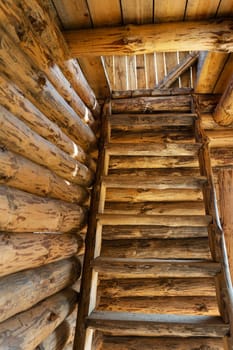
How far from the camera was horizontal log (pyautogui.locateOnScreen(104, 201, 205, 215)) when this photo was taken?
8.96ft

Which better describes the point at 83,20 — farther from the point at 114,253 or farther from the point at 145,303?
the point at 145,303

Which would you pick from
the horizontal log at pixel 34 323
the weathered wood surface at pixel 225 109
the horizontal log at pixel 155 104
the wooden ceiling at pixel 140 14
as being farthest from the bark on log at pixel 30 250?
the weathered wood surface at pixel 225 109

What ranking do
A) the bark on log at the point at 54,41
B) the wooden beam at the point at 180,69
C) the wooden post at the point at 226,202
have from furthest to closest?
the wooden beam at the point at 180,69 < the wooden post at the point at 226,202 < the bark on log at the point at 54,41

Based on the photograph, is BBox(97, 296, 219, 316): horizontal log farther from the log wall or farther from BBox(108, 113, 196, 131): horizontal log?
BBox(108, 113, 196, 131): horizontal log

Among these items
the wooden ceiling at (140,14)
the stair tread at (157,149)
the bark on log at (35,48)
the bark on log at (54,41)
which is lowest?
the stair tread at (157,149)

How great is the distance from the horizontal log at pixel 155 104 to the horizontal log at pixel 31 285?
1751 millimetres

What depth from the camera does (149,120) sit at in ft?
9.13

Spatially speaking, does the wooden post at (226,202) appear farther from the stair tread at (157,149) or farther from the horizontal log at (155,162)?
the stair tread at (157,149)

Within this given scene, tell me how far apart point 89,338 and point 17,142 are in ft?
4.17

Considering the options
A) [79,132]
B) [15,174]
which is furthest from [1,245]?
[79,132]

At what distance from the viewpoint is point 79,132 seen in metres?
2.25

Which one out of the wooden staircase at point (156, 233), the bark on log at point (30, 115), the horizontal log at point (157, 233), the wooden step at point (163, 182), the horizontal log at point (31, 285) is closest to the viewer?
the horizontal log at point (31, 285)

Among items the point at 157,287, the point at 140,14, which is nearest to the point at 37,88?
the point at 140,14

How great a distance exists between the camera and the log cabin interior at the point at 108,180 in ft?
4.36
